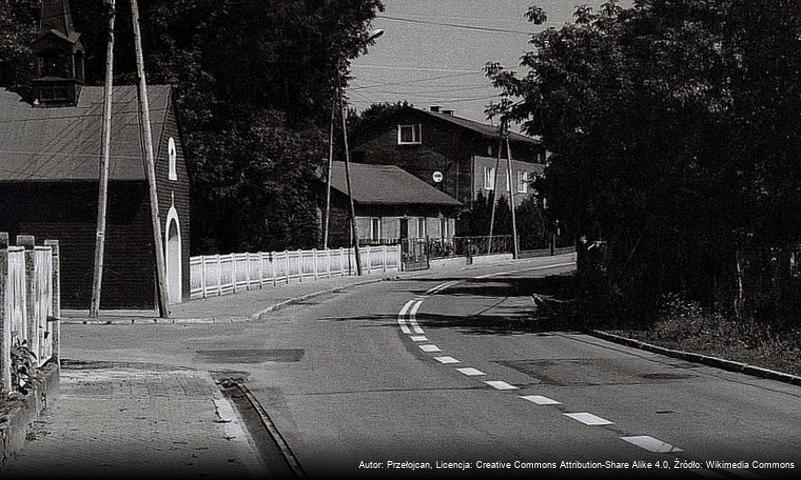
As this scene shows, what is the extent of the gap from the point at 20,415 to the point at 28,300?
1792mm

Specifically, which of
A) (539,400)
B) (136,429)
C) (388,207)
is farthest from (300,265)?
(136,429)

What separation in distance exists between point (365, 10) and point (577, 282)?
19.2 m

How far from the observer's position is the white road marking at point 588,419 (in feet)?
35.1

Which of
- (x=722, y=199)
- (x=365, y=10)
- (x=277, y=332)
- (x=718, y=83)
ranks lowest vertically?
(x=277, y=332)

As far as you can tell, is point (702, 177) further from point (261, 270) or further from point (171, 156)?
point (261, 270)

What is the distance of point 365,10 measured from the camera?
46.8 m

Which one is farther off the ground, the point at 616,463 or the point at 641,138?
→ the point at 641,138

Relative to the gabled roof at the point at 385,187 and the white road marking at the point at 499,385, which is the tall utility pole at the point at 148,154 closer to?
the white road marking at the point at 499,385

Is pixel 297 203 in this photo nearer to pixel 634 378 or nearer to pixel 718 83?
pixel 718 83

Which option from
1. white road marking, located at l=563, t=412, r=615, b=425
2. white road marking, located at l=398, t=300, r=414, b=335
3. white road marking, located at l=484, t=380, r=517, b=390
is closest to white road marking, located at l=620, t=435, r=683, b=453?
white road marking, located at l=563, t=412, r=615, b=425

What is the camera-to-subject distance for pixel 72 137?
32.4 metres

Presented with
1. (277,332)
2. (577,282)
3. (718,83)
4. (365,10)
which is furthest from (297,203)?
(718,83)

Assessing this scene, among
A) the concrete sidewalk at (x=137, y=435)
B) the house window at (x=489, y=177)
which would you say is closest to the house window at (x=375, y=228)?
the house window at (x=489, y=177)

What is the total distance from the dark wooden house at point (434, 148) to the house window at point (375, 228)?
1242cm
